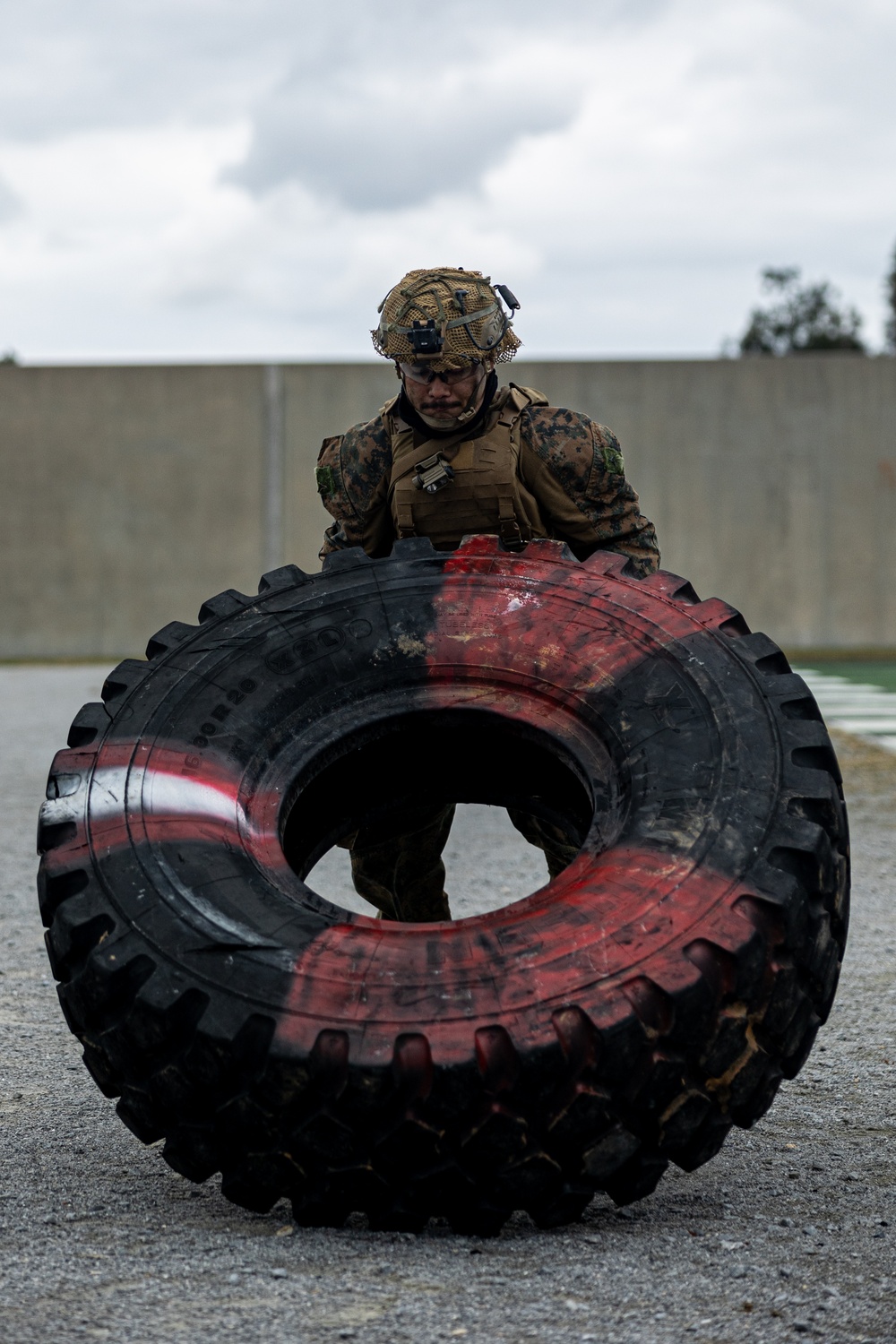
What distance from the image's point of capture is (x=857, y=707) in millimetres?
11531

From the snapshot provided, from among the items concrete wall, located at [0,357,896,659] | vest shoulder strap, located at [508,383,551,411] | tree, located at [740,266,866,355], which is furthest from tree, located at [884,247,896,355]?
vest shoulder strap, located at [508,383,551,411]

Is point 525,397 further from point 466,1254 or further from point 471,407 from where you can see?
point 466,1254

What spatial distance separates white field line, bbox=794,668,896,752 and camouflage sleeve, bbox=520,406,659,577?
515 centimetres

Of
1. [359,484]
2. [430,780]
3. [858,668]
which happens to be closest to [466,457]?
[359,484]

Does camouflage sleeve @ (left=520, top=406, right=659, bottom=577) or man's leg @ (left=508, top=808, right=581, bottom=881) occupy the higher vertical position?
camouflage sleeve @ (left=520, top=406, right=659, bottom=577)

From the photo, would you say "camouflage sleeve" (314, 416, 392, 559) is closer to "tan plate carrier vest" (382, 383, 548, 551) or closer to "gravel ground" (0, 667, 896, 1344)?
"tan plate carrier vest" (382, 383, 548, 551)

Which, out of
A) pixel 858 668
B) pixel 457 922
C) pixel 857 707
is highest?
pixel 457 922

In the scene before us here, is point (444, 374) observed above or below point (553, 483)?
above

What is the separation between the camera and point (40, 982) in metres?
4.17

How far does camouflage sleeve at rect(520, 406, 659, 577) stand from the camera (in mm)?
3680

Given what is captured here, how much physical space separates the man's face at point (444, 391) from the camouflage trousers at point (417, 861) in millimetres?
981

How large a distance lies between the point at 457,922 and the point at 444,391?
5.00 feet

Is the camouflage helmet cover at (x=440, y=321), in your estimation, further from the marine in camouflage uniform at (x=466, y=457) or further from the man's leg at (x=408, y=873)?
the man's leg at (x=408, y=873)

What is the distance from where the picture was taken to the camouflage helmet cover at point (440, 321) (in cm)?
354
